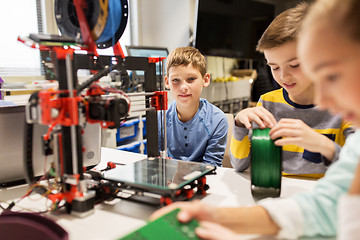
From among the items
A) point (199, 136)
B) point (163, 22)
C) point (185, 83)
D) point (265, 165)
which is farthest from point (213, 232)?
point (163, 22)

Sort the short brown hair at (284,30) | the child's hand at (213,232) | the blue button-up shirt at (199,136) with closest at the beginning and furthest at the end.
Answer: the child's hand at (213,232) < the short brown hair at (284,30) < the blue button-up shirt at (199,136)

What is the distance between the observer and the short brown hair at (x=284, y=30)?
107cm

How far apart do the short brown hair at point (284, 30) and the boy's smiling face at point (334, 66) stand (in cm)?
56

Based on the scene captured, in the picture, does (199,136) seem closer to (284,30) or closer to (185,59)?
(185,59)

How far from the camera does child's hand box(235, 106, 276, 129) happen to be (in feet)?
3.22

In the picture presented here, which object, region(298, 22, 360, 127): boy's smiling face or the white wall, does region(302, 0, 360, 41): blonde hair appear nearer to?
region(298, 22, 360, 127): boy's smiling face

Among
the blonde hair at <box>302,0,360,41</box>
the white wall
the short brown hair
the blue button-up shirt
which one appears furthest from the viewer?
the white wall

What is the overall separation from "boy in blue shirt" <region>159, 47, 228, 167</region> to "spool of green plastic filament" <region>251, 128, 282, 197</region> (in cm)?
61

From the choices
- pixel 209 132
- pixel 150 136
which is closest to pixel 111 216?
pixel 150 136

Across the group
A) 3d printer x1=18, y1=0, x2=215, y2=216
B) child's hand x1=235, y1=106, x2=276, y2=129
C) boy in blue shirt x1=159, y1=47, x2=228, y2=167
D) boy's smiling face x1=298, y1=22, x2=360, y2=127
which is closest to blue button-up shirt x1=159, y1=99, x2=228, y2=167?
boy in blue shirt x1=159, y1=47, x2=228, y2=167

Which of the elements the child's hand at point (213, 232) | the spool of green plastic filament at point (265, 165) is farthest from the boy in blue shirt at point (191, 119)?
the child's hand at point (213, 232)

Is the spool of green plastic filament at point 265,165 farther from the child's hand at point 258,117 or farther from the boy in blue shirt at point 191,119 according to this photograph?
the boy in blue shirt at point 191,119

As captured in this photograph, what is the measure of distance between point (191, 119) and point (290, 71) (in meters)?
0.70

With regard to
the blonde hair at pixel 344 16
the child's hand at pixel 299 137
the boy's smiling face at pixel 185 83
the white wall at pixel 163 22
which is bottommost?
the child's hand at pixel 299 137
